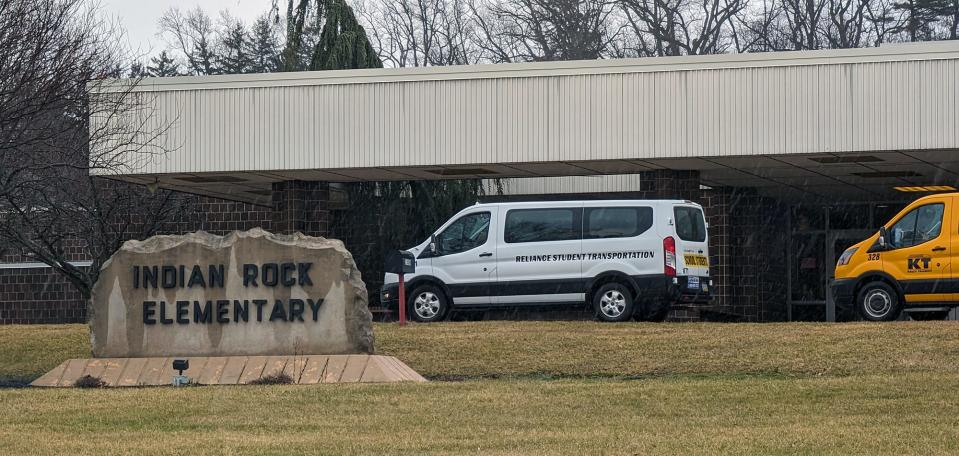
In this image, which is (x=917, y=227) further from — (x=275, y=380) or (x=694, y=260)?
(x=275, y=380)

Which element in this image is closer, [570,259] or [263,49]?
[570,259]

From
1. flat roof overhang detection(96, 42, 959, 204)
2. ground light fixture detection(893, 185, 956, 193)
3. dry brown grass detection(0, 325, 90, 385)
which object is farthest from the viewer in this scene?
ground light fixture detection(893, 185, 956, 193)

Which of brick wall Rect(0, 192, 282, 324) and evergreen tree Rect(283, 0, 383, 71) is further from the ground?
evergreen tree Rect(283, 0, 383, 71)

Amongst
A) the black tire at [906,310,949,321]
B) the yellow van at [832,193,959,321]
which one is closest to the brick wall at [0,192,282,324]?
the black tire at [906,310,949,321]

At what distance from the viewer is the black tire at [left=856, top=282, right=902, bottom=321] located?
22.2m

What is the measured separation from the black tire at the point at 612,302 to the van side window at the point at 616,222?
785mm

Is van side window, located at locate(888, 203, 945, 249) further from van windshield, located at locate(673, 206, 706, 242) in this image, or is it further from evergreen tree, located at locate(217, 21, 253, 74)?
evergreen tree, located at locate(217, 21, 253, 74)

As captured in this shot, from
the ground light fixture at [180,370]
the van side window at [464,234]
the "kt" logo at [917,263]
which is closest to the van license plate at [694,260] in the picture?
the van side window at [464,234]

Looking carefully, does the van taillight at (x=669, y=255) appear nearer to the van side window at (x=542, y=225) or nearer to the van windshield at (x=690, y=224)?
the van windshield at (x=690, y=224)

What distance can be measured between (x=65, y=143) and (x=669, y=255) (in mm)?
12113

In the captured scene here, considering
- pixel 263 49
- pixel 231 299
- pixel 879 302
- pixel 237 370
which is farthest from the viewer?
pixel 263 49

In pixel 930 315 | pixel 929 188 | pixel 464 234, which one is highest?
pixel 929 188

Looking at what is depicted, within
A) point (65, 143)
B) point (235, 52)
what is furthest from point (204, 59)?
point (65, 143)

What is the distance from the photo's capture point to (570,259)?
23.4 metres
